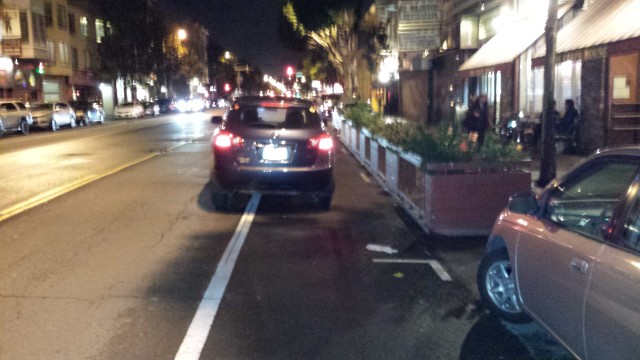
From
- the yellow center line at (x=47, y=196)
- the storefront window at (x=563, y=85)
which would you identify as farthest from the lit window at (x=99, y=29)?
the yellow center line at (x=47, y=196)

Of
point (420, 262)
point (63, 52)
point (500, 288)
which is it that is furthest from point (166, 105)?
point (500, 288)

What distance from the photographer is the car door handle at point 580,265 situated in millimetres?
3928

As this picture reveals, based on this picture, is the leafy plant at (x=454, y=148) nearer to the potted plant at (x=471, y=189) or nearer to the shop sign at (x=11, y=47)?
the potted plant at (x=471, y=189)

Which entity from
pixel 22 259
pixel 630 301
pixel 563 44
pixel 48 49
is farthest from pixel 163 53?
pixel 630 301

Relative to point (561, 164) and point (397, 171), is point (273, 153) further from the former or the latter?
point (561, 164)

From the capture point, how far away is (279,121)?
10.8 meters

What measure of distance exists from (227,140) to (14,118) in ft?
87.7

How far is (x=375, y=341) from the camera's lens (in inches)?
207

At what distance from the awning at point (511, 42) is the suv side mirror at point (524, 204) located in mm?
14308

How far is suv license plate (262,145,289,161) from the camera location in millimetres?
10094

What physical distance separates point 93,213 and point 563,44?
10.6 meters

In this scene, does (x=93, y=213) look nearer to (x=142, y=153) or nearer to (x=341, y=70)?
(x=142, y=153)

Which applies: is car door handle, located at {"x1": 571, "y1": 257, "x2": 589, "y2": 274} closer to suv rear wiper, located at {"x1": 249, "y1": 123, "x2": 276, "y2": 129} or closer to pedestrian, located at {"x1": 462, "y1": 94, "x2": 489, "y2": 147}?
suv rear wiper, located at {"x1": 249, "y1": 123, "x2": 276, "y2": 129}

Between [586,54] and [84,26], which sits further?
[84,26]
